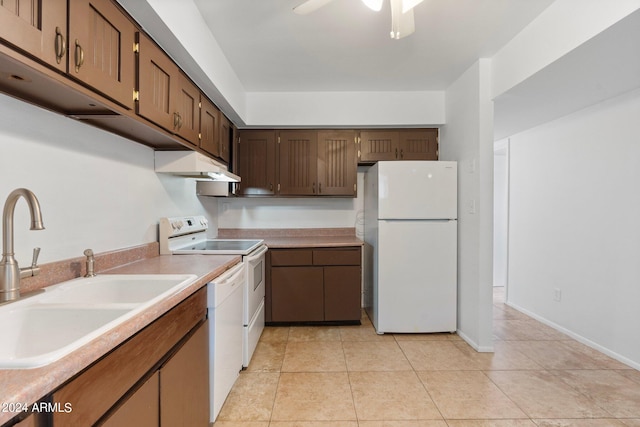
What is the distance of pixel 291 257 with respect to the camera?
290cm

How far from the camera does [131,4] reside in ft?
4.26

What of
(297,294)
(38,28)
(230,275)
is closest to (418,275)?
(297,294)

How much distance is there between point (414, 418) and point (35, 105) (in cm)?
243

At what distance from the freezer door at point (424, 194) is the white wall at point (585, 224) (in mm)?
1116

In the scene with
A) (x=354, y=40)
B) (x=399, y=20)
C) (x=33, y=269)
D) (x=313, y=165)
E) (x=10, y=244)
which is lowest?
(x=33, y=269)

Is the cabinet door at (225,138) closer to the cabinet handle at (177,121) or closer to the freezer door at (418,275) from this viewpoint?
the cabinet handle at (177,121)

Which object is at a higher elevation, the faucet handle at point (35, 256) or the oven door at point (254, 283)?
the faucet handle at point (35, 256)

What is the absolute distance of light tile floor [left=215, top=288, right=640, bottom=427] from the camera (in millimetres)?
1677

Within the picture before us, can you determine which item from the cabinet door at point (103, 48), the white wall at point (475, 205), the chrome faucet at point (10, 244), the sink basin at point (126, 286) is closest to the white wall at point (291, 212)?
the white wall at point (475, 205)

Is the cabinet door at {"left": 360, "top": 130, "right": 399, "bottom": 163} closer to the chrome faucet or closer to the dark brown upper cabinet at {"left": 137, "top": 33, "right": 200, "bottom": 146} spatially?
the dark brown upper cabinet at {"left": 137, "top": 33, "right": 200, "bottom": 146}

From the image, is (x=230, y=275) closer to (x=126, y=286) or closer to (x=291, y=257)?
(x=126, y=286)

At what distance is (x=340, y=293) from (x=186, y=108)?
214 centimetres

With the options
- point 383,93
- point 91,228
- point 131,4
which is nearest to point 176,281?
point 91,228

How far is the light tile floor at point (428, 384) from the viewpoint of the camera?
5.50 feet
